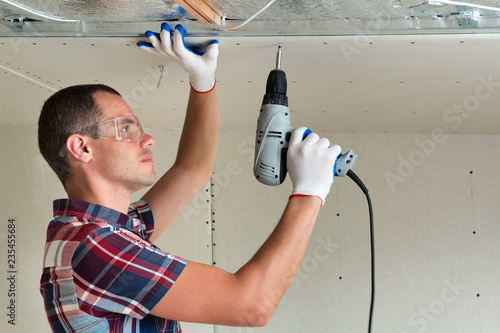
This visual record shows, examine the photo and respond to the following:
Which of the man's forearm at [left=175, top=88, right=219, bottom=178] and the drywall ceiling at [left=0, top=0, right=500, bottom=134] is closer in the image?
the drywall ceiling at [left=0, top=0, right=500, bottom=134]

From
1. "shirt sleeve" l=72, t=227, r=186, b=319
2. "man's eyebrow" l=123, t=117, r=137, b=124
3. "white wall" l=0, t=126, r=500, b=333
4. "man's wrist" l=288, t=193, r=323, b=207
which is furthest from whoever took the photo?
"white wall" l=0, t=126, r=500, b=333

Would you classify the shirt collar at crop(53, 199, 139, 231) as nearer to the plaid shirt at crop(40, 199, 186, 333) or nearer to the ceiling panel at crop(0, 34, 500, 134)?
the plaid shirt at crop(40, 199, 186, 333)

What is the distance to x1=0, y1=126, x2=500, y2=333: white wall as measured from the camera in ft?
6.68

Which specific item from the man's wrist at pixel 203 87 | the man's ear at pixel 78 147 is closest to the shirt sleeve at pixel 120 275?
the man's ear at pixel 78 147

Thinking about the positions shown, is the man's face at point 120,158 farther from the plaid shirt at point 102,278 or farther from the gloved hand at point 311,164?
the gloved hand at point 311,164

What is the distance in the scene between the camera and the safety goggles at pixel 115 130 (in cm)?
111

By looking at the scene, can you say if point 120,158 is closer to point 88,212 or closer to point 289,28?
point 88,212

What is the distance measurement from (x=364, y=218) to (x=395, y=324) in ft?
1.38

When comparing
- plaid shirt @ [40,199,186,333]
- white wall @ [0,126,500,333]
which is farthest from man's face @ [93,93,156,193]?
white wall @ [0,126,500,333]

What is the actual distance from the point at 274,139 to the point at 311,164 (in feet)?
0.34

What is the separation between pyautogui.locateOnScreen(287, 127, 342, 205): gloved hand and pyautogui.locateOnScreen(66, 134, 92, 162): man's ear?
41 centimetres

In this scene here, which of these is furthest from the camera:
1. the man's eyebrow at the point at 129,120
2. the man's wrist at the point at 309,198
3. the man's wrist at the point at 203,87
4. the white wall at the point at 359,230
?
the white wall at the point at 359,230

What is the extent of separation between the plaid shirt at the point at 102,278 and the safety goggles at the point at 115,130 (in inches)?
7.7

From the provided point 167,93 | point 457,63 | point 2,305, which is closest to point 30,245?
point 2,305
